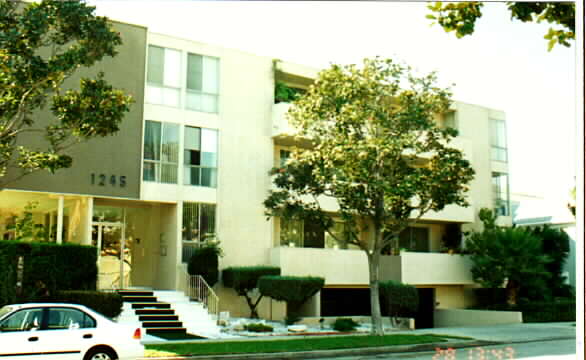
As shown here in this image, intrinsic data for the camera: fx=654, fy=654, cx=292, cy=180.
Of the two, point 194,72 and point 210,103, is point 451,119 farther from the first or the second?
point 194,72

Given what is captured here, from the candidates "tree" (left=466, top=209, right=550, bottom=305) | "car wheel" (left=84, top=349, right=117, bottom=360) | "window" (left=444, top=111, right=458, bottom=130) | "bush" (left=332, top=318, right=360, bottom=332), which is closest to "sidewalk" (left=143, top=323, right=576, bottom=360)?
"car wheel" (left=84, top=349, right=117, bottom=360)

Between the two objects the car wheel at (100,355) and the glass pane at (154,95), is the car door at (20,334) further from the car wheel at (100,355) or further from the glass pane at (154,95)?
Answer: the glass pane at (154,95)

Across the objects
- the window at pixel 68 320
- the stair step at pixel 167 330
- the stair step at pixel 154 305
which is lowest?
the stair step at pixel 167 330

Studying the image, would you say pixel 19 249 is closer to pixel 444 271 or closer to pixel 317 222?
pixel 317 222

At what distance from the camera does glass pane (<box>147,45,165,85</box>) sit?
21.9 meters

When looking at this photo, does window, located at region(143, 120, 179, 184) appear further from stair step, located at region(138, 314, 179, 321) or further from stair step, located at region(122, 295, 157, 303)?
stair step, located at region(138, 314, 179, 321)

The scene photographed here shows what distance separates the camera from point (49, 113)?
19.5 metres

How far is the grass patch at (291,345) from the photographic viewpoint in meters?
14.1

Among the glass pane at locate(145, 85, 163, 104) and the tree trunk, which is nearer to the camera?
the tree trunk

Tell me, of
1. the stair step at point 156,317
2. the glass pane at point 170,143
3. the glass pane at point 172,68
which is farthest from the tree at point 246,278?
the glass pane at point 172,68

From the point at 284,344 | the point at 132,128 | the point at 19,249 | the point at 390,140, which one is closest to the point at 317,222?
the point at 390,140

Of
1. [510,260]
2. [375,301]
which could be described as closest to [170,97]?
[375,301]

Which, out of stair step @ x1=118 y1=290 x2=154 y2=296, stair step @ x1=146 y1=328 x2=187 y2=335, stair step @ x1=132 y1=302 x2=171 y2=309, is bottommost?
stair step @ x1=146 y1=328 x2=187 y2=335

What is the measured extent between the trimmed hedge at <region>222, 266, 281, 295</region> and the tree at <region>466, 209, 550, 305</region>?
9803 mm
